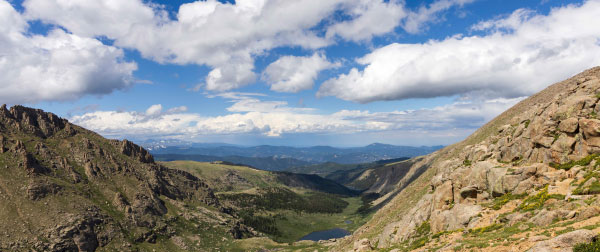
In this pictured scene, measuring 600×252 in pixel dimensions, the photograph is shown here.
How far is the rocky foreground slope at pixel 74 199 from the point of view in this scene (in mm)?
124938

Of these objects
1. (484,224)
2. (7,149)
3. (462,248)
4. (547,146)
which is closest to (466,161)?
(547,146)

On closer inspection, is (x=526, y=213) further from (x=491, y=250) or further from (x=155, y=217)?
(x=155, y=217)

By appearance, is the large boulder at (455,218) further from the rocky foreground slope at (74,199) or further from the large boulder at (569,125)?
the rocky foreground slope at (74,199)

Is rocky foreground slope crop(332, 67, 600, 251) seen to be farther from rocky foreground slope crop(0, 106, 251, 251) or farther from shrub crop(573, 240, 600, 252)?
rocky foreground slope crop(0, 106, 251, 251)

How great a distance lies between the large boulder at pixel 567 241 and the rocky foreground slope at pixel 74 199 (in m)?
168

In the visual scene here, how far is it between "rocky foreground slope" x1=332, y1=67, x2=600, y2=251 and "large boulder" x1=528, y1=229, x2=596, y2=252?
0.13 feet

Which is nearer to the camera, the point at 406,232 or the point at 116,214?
the point at 406,232

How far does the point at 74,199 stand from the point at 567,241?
619ft

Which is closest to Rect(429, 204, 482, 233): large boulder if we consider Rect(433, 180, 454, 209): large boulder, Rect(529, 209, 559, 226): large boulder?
Rect(433, 180, 454, 209): large boulder

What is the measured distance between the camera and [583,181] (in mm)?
34312

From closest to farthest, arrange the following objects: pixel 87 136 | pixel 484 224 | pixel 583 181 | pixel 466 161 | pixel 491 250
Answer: pixel 491 250
pixel 583 181
pixel 484 224
pixel 466 161
pixel 87 136

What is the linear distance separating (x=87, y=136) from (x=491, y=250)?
242380 mm

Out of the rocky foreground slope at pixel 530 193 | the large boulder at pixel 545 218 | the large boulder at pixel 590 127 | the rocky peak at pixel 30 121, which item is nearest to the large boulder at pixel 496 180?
the rocky foreground slope at pixel 530 193

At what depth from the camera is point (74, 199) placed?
472 ft
